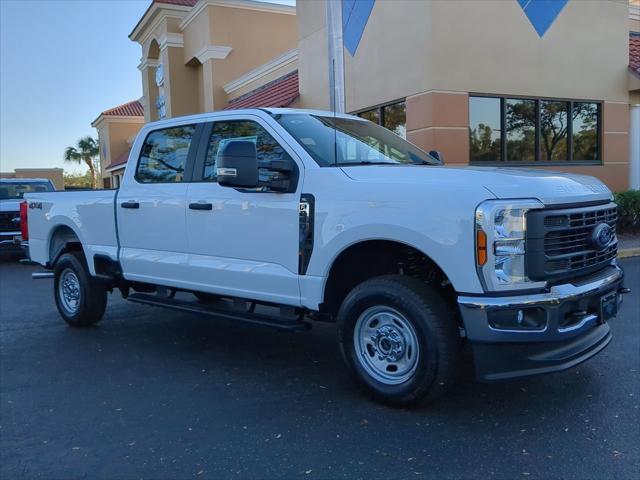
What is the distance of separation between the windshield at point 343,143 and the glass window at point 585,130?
9.72 meters

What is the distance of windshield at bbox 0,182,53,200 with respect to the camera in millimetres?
14336

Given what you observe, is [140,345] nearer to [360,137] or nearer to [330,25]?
[360,137]

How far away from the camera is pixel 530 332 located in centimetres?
354

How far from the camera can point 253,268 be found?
4.75 m

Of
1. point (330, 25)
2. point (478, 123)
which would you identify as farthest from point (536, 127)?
point (330, 25)

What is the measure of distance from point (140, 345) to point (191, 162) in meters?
2.01

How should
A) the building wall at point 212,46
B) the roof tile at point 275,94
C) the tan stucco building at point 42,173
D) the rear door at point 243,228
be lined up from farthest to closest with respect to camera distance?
the tan stucco building at point 42,173
the building wall at point 212,46
the roof tile at point 275,94
the rear door at point 243,228

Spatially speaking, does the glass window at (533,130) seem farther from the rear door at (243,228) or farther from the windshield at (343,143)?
the rear door at (243,228)

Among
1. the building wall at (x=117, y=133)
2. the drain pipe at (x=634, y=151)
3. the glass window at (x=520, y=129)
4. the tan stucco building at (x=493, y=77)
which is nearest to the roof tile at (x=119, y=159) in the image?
the building wall at (x=117, y=133)

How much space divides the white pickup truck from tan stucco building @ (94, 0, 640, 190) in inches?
251

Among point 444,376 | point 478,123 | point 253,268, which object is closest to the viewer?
point 444,376

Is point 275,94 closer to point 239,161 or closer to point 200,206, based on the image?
point 200,206

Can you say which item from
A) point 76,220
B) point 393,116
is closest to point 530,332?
point 76,220

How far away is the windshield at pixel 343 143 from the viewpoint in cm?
460
